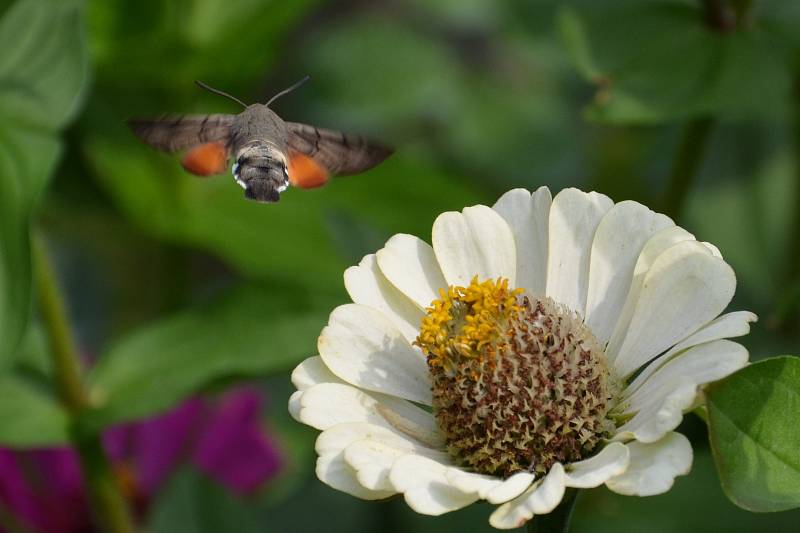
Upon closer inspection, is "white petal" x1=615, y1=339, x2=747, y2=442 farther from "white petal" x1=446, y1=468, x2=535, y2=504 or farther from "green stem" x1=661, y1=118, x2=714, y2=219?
"green stem" x1=661, y1=118, x2=714, y2=219

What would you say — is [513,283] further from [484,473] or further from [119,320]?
[119,320]

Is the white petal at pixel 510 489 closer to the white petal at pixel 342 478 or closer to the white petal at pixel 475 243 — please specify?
the white petal at pixel 342 478

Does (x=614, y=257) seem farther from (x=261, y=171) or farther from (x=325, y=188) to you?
(x=325, y=188)

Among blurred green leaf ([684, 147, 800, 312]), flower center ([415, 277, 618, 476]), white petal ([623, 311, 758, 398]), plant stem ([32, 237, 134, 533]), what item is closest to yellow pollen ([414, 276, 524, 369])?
flower center ([415, 277, 618, 476])

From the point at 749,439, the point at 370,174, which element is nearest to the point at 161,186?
the point at 370,174

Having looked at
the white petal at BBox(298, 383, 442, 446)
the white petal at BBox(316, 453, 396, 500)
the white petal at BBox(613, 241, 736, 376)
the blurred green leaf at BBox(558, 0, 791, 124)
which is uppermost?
the blurred green leaf at BBox(558, 0, 791, 124)

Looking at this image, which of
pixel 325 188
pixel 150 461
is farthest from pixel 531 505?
pixel 325 188
